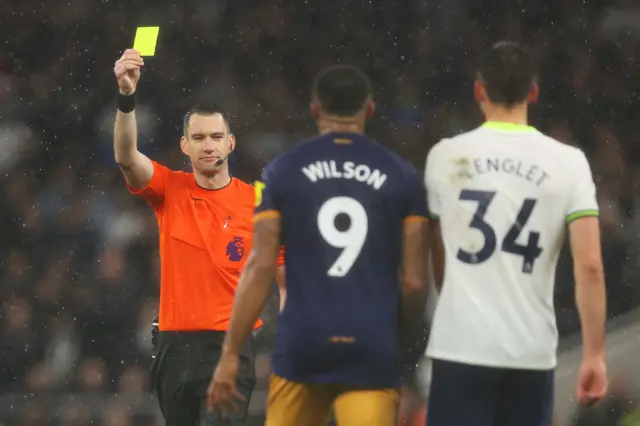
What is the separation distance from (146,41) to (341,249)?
1558mm

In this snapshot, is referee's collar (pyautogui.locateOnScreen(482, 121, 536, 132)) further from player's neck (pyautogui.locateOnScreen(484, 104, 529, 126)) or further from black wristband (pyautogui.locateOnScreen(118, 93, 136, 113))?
black wristband (pyautogui.locateOnScreen(118, 93, 136, 113))

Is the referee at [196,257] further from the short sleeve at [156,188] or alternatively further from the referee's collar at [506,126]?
the referee's collar at [506,126]

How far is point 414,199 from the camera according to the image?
3924mm

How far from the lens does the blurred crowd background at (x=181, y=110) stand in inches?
385

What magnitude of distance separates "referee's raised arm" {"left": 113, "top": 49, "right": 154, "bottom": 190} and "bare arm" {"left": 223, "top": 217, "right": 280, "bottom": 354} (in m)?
1.47

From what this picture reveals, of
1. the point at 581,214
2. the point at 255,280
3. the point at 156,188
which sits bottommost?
the point at 255,280

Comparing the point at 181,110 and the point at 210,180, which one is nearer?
the point at 210,180

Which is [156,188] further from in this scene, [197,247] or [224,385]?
[224,385]

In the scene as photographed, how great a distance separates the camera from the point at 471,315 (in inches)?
151

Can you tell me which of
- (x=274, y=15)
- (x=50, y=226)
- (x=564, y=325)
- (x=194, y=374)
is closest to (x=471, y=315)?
(x=194, y=374)

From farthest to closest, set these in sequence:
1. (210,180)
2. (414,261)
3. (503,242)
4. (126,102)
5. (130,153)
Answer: (210,180) → (130,153) → (126,102) → (414,261) → (503,242)

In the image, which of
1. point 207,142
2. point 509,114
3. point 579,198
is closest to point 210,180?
point 207,142

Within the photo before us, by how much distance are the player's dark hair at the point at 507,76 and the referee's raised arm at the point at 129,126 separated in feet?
5.59

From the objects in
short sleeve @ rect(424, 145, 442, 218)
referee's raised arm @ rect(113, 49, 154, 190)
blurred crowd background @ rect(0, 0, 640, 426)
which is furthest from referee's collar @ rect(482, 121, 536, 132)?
blurred crowd background @ rect(0, 0, 640, 426)
